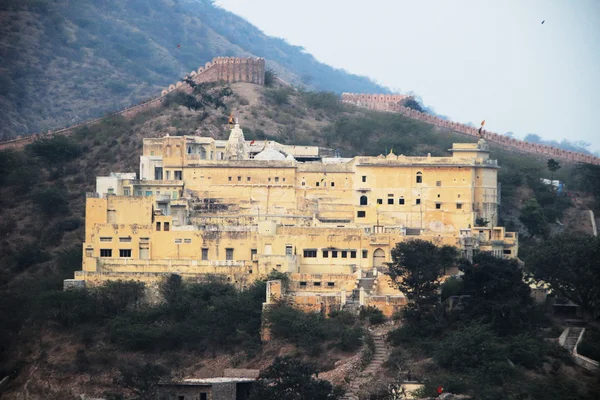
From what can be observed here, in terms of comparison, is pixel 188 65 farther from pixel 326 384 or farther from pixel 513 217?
pixel 326 384

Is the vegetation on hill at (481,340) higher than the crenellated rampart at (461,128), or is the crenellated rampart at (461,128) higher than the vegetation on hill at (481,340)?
the crenellated rampart at (461,128)

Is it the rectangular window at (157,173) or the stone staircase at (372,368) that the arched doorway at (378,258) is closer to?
the stone staircase at (372,368)

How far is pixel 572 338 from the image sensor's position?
3978cm

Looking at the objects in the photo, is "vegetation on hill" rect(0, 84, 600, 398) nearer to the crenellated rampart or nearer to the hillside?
the crenellated rampart

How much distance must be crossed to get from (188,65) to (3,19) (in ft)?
69.7

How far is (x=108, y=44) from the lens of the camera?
3925 inches

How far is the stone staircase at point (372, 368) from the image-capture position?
36438 mm

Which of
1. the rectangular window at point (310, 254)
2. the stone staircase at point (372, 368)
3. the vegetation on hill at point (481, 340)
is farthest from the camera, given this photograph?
the rectangular window at point (310, 254)

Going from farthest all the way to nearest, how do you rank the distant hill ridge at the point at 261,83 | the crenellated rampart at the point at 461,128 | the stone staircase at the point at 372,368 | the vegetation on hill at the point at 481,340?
the crenellated rampart at the point at 461,128, the distant hill ridge at the point at 261,83, the stone staircase at the point at 372,368, the vegetation on hill at the point at 481,340

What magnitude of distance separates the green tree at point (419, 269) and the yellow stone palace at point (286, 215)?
0.61 m

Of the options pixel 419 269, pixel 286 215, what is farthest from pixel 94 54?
pixel 419 269

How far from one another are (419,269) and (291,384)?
24.1 feet

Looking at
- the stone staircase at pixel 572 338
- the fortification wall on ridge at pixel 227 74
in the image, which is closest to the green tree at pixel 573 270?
the stone staircase at pixel 572 338

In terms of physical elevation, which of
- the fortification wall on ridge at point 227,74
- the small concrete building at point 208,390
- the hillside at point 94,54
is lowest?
the small concrete building at point 208,390
